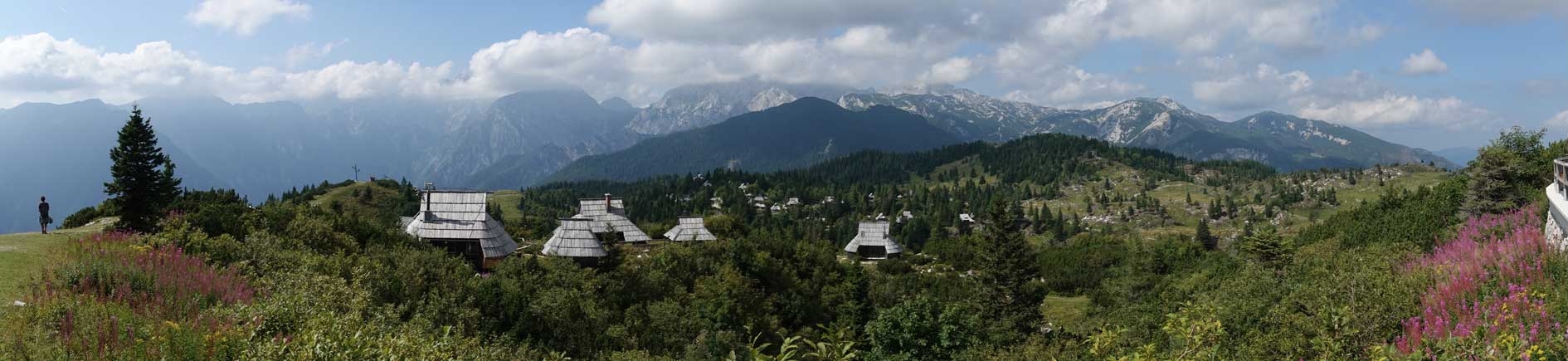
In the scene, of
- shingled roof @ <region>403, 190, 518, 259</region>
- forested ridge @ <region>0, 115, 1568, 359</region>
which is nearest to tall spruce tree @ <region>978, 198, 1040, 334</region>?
forested ridge @ <region>0, 115, 1568, 359</region>

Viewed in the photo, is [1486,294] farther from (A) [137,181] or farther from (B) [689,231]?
(B) [689,231]

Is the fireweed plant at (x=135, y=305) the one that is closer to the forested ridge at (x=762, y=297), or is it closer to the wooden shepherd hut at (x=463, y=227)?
the forested ridge at (x=762, y=297)

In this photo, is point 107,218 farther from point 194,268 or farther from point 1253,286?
point 1253,286

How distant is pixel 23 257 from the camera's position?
1850 cm

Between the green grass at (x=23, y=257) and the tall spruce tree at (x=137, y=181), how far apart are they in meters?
1.55

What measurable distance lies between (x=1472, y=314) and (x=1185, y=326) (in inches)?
318

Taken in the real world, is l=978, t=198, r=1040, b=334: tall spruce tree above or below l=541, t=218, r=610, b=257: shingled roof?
below

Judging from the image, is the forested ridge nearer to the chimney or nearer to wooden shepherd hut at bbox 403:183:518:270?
wooden shepherd hut at bbox 403:183:518:270

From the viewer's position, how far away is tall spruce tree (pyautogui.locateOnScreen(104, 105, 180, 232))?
2517 centimetres

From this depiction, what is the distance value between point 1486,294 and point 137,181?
39.8 m

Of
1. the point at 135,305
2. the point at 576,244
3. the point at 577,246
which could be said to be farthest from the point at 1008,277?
the point at 135,305

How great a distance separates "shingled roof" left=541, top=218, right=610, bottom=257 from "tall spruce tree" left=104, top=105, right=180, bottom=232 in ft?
69.8

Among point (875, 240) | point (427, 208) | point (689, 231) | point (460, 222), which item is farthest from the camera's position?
point (875, 240)

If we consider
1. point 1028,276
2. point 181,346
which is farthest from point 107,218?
point 1028,276
